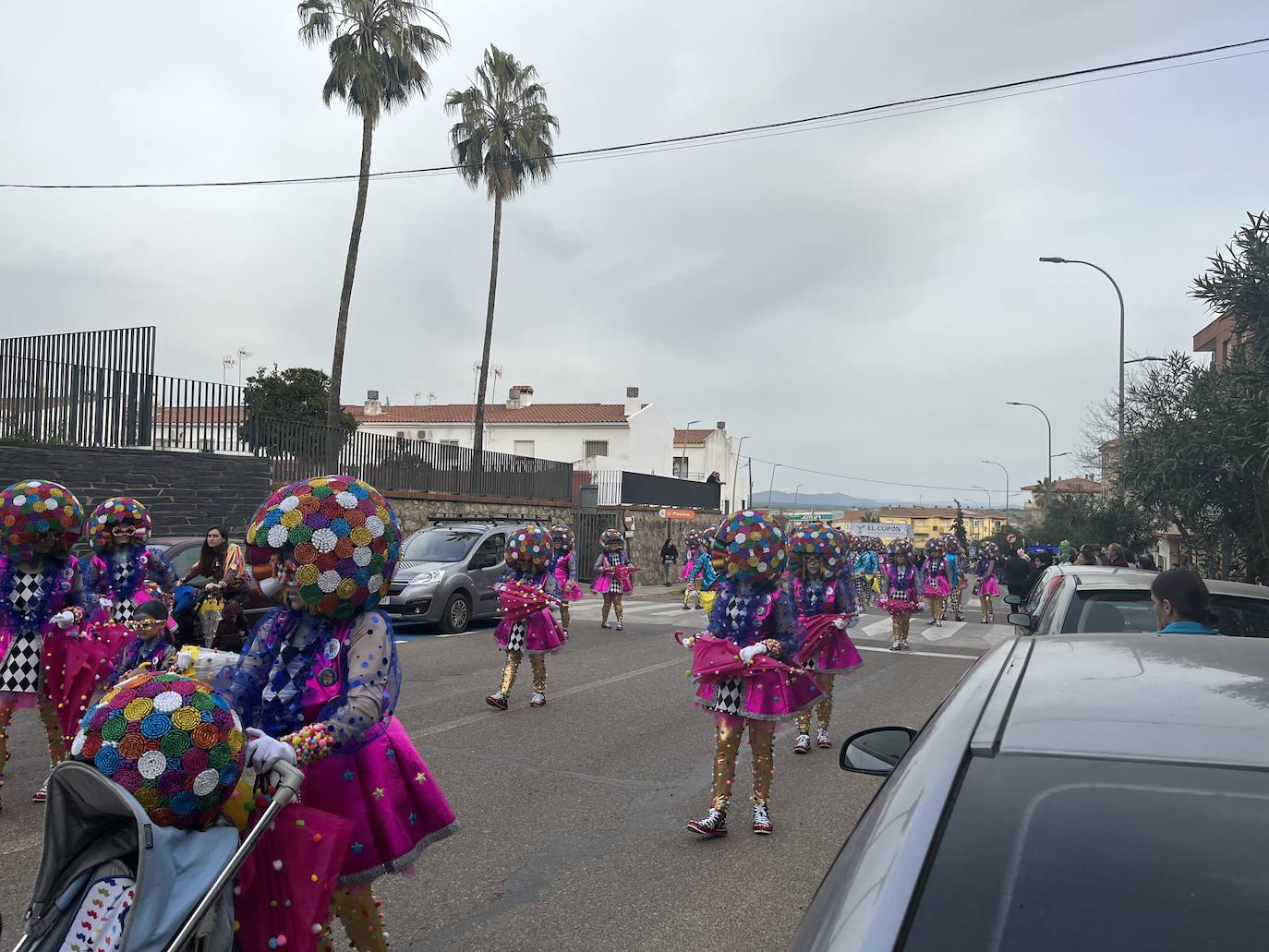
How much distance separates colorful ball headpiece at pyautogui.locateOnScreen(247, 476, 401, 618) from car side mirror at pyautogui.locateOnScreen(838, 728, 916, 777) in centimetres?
155

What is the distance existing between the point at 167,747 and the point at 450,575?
44.1ft

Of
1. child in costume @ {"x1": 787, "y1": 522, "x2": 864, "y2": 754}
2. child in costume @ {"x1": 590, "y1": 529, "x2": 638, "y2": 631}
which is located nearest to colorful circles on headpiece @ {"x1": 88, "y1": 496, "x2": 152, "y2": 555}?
child in costume @ {"x1": 787, "y1": 522, "x2": 864, "y2": 754}

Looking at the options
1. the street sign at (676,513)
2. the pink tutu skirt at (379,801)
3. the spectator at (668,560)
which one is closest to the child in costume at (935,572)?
the spectator at (668,560)

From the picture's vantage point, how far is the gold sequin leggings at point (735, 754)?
220 inches

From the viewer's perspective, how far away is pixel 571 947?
4.04 m

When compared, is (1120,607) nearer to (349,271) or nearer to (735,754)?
(735,754)

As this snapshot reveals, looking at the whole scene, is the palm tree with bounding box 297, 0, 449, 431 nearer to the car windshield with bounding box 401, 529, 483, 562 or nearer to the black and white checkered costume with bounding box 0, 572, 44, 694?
the car windshield with bounding box 401, 529, 483, 562

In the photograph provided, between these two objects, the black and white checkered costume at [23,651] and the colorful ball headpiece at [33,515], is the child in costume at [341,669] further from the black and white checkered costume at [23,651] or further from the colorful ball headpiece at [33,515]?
the black and white checkered costume at [23,651]

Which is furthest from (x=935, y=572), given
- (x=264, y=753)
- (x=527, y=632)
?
(x=264, y=753)

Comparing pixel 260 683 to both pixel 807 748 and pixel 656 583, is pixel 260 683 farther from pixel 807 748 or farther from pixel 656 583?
pixel 656 583

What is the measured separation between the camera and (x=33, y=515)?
18.7 ft

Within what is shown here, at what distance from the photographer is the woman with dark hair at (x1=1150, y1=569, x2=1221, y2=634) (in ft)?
14.4

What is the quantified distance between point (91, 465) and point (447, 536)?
18.7 ft

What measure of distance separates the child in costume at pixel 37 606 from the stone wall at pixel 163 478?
964cm
